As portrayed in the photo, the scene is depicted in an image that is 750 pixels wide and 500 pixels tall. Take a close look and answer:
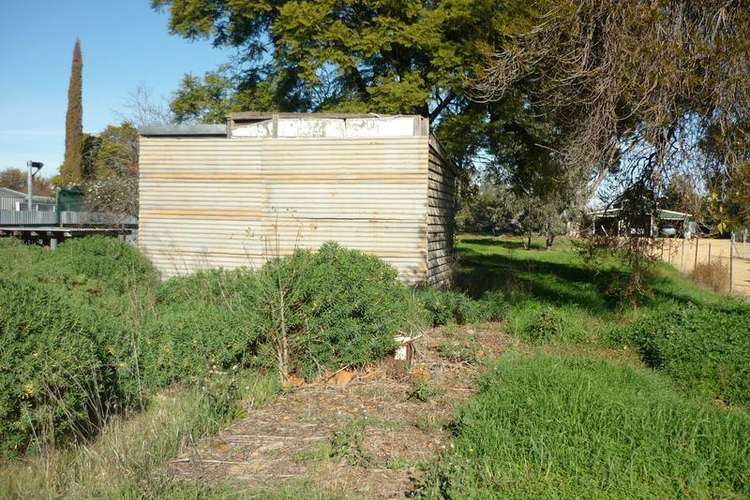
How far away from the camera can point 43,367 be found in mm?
4711

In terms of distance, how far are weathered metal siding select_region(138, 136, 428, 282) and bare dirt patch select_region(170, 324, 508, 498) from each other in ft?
16.7

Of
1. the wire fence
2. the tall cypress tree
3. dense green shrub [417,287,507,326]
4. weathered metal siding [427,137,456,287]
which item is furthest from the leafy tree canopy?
the tall cypress tree

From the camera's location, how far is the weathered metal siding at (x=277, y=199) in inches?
479

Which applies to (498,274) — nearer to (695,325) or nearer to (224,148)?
(224,148)

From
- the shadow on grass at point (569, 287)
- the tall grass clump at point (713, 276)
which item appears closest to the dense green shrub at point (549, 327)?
the shadow on grass at point (569, 287)

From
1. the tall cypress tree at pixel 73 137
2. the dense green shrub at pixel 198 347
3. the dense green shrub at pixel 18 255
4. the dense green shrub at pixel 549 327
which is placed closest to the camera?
the dense green shrub at pixel 198 347

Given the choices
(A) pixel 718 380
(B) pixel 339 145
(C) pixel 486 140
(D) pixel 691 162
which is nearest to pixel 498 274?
(C) pixel 486 140

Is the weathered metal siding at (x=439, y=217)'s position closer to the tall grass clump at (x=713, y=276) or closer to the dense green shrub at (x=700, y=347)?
the dense green shrub at (x=700, y=347)

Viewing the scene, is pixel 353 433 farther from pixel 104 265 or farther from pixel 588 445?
pixel 104 265

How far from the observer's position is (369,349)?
6816 mm

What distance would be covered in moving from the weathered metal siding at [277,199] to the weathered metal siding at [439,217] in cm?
56

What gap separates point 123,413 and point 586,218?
875 cm

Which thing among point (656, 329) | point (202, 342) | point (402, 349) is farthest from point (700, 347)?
point (202, 342)

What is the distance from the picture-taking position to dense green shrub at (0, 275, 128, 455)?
4.54 metres
